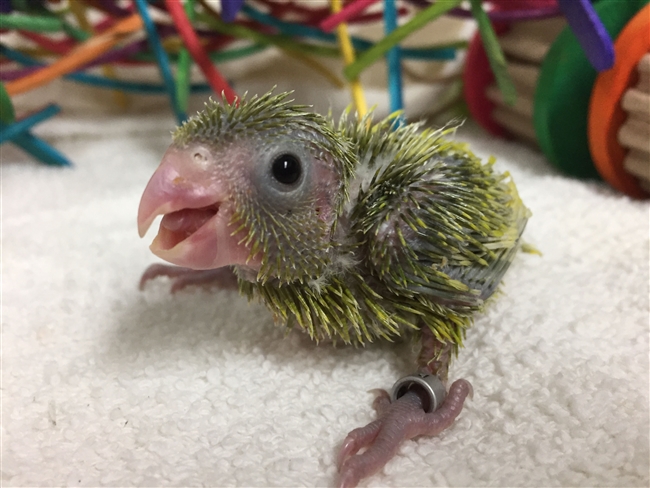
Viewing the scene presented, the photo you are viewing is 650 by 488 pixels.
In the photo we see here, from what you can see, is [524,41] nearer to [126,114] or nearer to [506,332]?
[506,332]

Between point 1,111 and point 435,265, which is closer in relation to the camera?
point 435,265

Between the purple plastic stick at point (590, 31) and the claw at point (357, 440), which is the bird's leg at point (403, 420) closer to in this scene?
the claw at point (357, 440)

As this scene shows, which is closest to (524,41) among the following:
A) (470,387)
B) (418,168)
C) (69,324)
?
(418,168)

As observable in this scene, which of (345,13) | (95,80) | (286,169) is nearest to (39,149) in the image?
(95,80)

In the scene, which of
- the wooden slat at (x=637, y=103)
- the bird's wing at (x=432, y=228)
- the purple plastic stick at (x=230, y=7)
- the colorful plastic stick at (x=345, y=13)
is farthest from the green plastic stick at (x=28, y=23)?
the wooden slat at (x=637, y=103)

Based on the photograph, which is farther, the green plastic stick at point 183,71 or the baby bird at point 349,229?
the green plastic stick at point 183,71

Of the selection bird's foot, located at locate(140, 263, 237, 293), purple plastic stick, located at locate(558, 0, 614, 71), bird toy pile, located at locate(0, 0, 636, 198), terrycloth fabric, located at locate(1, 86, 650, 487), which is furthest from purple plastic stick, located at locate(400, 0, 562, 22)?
bird's foot, located at locate(140, 263, 237, 293)
